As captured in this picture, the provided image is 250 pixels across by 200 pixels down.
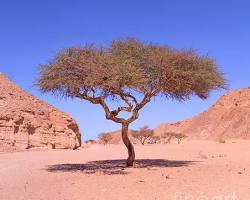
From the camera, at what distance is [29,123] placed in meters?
36.4

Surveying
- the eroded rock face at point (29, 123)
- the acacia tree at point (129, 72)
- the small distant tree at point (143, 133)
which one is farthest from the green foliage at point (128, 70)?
the small distant tree at point (143, 133)

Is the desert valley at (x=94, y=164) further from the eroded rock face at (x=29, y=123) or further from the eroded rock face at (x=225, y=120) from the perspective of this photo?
the eroded rock face at (x=225, y=120)

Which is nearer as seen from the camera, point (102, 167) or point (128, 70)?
point (128, 70)

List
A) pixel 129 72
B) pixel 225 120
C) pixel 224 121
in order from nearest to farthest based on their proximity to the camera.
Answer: pixel 129 72, pixel 224 121, pixel 225 120

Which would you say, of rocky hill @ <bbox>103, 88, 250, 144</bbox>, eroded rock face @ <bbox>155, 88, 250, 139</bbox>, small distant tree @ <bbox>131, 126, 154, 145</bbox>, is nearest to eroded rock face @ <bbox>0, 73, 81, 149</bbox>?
small distant tree @ <bbox>131, 126, 154, 145</bbox>

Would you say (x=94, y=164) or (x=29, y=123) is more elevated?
(x=29, y=123)

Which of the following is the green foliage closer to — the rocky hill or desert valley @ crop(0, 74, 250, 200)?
desert valley @ crop(0, 74, 250, 200)

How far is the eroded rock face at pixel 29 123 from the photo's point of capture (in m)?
34.3

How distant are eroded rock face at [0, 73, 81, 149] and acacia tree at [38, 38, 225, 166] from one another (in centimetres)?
1683

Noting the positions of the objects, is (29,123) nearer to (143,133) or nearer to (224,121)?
(143,133)

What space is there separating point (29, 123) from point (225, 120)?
2800 inches

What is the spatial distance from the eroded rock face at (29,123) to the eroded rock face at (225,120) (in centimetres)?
5239

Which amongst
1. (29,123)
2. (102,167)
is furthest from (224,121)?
(102,167)

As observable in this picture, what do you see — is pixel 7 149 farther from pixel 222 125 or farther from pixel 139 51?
pixel 222 125
